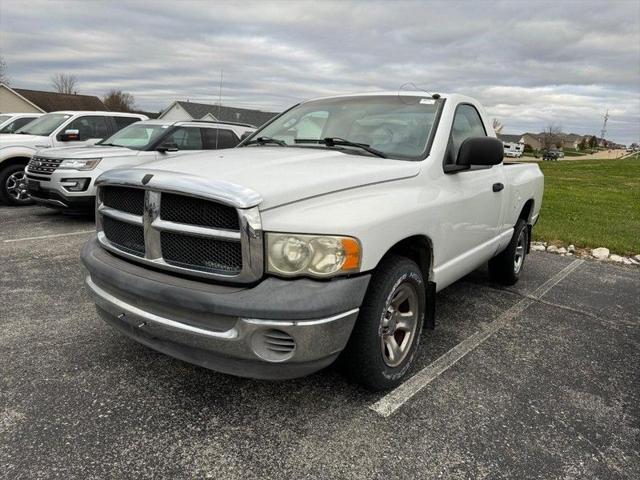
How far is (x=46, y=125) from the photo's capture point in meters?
10.5

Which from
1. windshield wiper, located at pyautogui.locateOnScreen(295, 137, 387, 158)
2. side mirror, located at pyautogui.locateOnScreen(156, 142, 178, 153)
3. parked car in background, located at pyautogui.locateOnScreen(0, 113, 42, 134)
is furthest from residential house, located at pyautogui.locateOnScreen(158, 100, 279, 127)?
windshield wiper, located at pyautogui.locateOnScreen(295, 137, 387, 158)

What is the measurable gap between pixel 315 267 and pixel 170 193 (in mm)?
842

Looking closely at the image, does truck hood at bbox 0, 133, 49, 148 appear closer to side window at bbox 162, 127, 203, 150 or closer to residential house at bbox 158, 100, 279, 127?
side window at bbox 162, 127, 203, 150

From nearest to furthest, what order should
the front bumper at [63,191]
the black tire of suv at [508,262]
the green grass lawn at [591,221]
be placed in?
1. the black tire of suv at [508,262]
2. the front bumper at [63,191]
3. the green grass lawn at [591,221]

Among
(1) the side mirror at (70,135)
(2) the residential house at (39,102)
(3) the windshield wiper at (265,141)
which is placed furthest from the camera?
(2) the residential house at (39,102)

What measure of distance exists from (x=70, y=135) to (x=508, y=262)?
8.69 meters

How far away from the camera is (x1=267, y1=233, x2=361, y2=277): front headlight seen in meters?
2.37

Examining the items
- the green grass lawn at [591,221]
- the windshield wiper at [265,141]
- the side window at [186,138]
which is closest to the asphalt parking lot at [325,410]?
the windshield wiper at [265,141]

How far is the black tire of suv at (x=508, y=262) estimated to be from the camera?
5066 millimetres

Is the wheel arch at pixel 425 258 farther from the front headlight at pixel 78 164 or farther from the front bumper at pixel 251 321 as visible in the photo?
the front headlight at pixel 78 164

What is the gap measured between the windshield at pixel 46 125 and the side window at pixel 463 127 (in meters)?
8.99

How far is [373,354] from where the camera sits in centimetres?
271

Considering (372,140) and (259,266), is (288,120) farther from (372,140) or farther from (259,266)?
(259,266)

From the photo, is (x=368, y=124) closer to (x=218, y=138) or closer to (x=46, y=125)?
(x=218, y=138)
